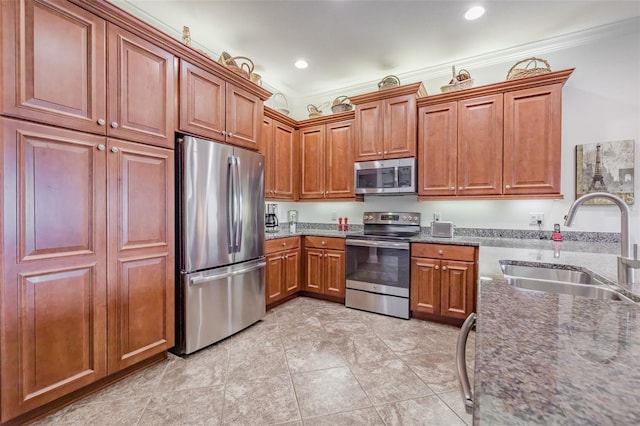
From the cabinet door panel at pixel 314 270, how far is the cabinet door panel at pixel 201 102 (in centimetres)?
184

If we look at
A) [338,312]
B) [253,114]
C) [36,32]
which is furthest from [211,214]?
[338,312]

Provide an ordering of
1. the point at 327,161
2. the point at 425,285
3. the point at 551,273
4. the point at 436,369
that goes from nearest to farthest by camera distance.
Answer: the point at 551,273 → the point at 436,369 → the point at 425,285 → the point at 327,161

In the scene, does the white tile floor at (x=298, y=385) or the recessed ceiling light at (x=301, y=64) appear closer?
the white tile floor at (x=298, y=385)

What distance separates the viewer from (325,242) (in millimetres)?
3502

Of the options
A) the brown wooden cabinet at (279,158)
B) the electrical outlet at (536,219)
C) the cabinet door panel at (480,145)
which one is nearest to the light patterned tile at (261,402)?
the brown wooden cabinet at (279,158)

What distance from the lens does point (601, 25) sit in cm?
264

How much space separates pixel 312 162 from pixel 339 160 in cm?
43

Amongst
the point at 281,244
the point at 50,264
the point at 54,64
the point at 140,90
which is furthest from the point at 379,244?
the point at 54,64

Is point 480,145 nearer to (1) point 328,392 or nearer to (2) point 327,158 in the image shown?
(2) point 327,158

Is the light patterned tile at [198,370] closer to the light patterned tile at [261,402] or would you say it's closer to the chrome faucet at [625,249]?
the light patterned tile at [261,402]

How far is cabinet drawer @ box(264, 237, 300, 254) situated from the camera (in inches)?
122

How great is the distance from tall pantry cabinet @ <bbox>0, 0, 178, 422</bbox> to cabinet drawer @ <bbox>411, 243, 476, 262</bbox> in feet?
7.72

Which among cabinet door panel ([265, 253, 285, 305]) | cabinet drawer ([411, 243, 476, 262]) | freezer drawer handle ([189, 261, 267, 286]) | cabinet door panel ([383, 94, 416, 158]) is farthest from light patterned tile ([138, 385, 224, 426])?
cabinet door panel ([383, 94, 416, 158])

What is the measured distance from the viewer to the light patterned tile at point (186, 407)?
154cm
